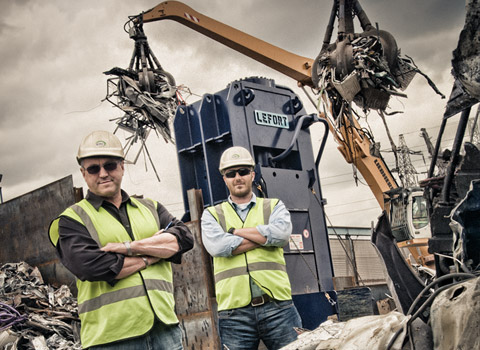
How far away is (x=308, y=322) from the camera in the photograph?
204 inches

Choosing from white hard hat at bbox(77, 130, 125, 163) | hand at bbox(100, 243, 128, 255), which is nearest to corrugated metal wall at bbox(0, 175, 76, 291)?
white hard hat at bbox(77, 130, 125, 163)

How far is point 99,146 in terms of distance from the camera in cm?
322

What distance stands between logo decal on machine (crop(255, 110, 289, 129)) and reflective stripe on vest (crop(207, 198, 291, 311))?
180cm

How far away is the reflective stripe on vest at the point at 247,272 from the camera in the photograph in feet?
12.9

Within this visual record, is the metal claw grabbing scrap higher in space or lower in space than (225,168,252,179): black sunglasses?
higher

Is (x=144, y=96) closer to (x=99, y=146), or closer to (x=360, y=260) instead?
(x=99, y=146)

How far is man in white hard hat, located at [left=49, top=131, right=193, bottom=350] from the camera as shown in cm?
299

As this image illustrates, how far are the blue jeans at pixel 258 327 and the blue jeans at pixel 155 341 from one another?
0.77m

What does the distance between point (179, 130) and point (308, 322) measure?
7.95 ft

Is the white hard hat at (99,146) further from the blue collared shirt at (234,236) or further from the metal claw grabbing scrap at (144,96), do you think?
the metal claw grabbing scrap at (144,96)

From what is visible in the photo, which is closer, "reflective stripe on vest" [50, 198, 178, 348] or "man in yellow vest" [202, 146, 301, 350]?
"reflective stripe on vest" [50, 198, 178, 348]

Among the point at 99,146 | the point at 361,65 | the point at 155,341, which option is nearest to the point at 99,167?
the point at 99,146

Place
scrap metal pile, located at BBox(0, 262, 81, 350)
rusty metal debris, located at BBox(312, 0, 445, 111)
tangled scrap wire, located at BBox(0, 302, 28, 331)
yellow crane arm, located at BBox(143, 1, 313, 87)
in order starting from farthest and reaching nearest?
1. yellow crane arm, located at BBox(143, 1, 313, 87)
2. rusty metal debris, located at BBox(312, 0, 445, 111)
3. tangled scrap wire, located at BBox(0, 302, 28, 331)
4. scrap metal pile, located at BBox(0, 262, 81, 350)

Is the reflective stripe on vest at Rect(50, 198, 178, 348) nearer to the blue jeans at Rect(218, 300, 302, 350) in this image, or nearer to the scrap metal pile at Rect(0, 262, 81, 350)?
the blue jeans at Rect(218, 300, 302, 350)
